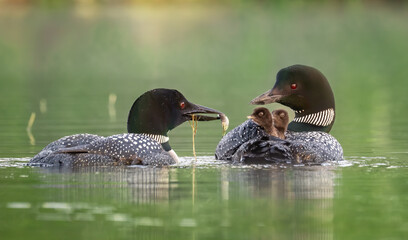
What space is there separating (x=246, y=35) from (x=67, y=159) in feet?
104

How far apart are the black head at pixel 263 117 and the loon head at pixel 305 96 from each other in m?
0.82

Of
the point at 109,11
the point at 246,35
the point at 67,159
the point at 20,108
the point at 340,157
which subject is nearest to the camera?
the point at 67,159

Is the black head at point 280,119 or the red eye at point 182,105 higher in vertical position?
the red eye at point 182,105

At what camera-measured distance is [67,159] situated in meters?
9.65

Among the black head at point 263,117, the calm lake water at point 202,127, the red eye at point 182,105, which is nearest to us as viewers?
the calm lake water at point 202,127

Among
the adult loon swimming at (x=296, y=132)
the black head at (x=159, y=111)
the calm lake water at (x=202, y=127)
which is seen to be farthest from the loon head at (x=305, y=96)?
the black head at (x=159, y=111)

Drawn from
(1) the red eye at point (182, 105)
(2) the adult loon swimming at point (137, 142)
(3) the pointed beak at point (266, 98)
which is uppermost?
(3) the pointed beak at point (266, 98)

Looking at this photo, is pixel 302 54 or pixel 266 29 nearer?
pixel 302 54

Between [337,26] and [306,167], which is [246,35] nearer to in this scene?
[337,26]

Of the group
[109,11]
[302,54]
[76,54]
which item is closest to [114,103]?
[302,54]

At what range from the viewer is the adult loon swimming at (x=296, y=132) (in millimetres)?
9914

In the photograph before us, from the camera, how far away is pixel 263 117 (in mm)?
10125

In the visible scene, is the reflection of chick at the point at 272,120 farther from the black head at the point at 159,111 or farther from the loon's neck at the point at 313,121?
the loon's neck at the point at 313,121

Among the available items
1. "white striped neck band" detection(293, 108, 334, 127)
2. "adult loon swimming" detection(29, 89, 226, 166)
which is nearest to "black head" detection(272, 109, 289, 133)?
"adult loon swimming" detection(29, 89, 226, 166)
